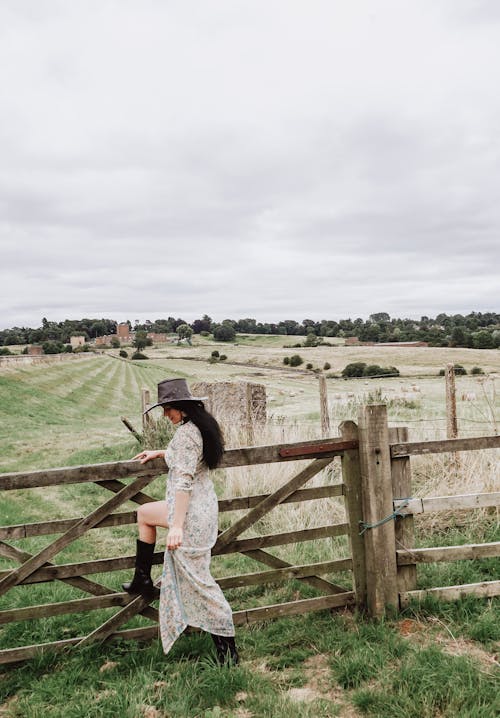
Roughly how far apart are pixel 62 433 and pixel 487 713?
17774mm

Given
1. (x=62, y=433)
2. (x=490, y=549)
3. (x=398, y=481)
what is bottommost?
(x=62, y=433)

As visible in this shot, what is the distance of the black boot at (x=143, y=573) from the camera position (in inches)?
152

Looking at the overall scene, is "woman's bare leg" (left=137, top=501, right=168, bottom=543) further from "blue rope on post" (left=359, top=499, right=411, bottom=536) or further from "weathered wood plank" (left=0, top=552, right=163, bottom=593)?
"blue rope on post" (left=359, top=499, right=411, bottom=536)

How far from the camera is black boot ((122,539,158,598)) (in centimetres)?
385

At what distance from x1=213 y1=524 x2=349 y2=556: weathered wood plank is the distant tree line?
79.8m

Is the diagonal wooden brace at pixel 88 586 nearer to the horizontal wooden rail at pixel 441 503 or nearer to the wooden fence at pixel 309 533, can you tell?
the wooden fence at pixel 309 533

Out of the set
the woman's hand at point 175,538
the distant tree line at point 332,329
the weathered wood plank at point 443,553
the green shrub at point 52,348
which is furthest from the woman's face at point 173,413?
the green shrub at point 52,348

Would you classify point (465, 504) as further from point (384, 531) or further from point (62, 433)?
point (62, 433)

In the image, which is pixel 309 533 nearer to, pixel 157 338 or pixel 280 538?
pixel 280 538

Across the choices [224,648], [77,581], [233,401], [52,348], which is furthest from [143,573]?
[52,348]

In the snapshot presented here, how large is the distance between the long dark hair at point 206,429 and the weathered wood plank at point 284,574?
1105mm

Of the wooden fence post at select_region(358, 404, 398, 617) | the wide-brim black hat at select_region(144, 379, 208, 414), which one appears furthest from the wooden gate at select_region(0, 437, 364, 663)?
the wide-brim black hat at select_region(144, 379, 208, 414)

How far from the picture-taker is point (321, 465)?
4051 mm

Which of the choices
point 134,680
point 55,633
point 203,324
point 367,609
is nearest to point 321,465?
point 367,609
